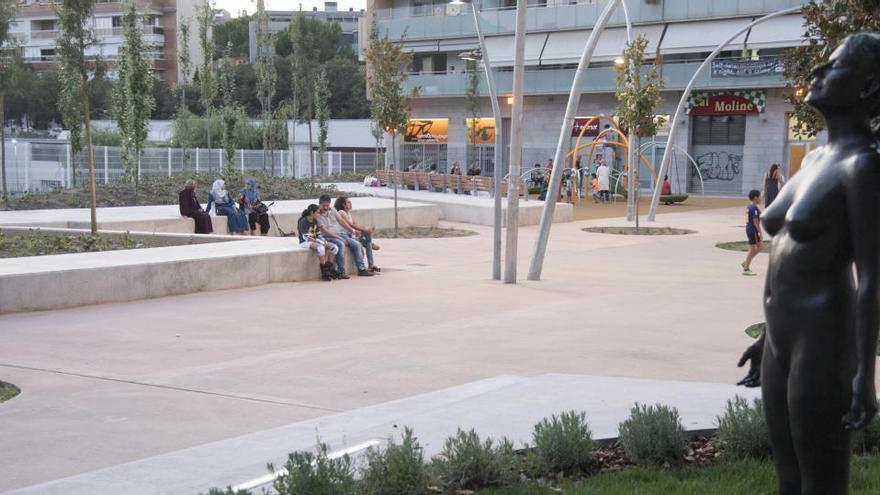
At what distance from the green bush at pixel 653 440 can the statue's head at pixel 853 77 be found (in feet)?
8.17

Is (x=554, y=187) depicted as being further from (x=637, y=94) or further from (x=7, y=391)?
(x=637, y=94)

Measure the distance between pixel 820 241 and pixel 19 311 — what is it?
35.1 feet

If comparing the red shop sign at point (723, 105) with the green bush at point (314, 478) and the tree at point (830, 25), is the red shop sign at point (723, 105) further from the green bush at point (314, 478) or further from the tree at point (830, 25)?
the green bush at point (314, 478)

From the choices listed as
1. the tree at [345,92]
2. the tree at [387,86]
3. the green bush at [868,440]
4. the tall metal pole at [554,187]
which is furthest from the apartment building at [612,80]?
the green bush at [868,440]

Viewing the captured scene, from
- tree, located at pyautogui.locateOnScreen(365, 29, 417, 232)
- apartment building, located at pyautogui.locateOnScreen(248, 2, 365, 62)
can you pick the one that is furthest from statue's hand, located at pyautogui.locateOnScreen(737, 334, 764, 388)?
apartment building, located at pyautogui.locateOnScreen(248, 2, 365, 62)

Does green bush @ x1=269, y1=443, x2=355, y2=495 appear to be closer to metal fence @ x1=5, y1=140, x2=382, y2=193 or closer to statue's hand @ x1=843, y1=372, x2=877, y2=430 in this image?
statue's hand @ x1=843, y1=372, x2=877, y2=430

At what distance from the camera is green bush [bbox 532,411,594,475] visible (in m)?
5.60

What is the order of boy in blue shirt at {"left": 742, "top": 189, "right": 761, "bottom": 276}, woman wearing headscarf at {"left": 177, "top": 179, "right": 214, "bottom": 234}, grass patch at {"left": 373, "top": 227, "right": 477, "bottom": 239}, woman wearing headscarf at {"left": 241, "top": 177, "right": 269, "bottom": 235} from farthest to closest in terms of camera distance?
grass patch at {"left": 373, "top": 227, "right": 477, "bottom": 239} → woman wearing headscarf at {"left": 241, "top": 177, "right": 269, "bottom": 235} → woman wearing headscarf at {"left": 177, "top": 179, "right": 214, "bottom": 234} → boy in blue shirt at {"left": 742, "top": 189, "right": 761, "bottom": 276}

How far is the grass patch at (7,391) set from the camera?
8126 mm

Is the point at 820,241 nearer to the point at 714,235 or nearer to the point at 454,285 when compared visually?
the point at 454,285

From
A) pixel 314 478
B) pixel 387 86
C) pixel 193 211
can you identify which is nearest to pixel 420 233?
pixel 387 86

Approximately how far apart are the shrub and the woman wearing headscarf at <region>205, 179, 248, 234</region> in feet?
56.5

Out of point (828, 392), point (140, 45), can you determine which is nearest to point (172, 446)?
→ point (828, 392)

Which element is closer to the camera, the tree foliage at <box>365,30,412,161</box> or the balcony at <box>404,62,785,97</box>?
the tree foliage at <box>365,30,412,161</box>
